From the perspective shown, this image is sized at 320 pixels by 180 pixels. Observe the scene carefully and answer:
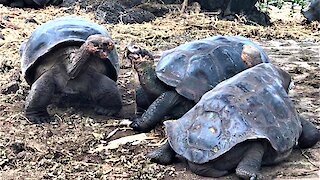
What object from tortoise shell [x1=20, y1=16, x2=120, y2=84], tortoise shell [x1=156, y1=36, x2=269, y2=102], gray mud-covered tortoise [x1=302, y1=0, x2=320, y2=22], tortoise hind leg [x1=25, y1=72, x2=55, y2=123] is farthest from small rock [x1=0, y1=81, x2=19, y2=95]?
gray mud-covered tortoise [x1=302, y1=0, x2=320, y2=22]

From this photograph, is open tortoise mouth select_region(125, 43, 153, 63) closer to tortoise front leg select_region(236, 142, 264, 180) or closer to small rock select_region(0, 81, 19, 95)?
tortoise front leg select_region(236, 142, 264, 180)

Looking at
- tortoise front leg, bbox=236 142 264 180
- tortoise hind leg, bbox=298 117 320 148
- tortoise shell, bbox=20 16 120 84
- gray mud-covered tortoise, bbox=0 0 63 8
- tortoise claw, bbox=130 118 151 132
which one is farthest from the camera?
gray mud-covered tortoise, bbox=0 0 63 8

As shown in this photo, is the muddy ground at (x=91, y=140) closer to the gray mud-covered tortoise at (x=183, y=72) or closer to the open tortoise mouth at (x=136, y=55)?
the gray mud-covered tortoise at (x=183, y=72)

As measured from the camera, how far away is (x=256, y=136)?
3.33 metres

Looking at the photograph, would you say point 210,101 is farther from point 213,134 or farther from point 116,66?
point 116,66

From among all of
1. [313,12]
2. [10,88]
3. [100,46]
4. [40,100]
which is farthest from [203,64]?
[313,12]

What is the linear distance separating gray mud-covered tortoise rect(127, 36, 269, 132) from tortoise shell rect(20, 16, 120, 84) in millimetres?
611

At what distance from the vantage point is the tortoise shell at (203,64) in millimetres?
4074

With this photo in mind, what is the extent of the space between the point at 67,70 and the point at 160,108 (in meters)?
0.86

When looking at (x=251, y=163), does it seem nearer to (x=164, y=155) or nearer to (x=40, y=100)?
(x=164, y=155)

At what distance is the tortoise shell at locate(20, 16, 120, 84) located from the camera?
15.4ft

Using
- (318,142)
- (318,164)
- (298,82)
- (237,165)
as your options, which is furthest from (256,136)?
(298,82)

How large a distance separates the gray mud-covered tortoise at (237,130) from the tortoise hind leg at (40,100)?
1.16m

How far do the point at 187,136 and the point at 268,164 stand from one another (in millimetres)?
469
